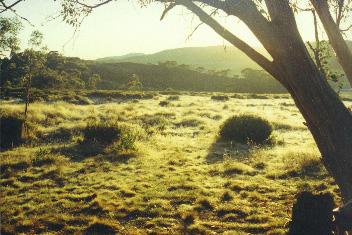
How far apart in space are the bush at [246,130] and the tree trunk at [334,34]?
575 centimetres

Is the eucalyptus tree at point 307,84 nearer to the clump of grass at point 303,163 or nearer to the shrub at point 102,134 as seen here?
the clump of grass at point 303,163

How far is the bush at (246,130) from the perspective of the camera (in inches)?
389

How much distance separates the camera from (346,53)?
13.0 feet

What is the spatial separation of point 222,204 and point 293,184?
2086 millimetres

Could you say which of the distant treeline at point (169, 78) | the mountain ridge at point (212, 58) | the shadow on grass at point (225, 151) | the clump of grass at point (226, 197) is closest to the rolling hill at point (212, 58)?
the mountain ridge at point (212, 58)

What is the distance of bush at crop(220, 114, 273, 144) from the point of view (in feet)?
32.4

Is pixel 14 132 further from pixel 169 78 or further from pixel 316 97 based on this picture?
pixel 169 78

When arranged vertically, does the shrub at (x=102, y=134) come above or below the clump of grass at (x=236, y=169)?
above

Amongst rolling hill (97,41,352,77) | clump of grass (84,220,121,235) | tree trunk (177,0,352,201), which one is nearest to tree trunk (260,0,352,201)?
tree trunk (177,0,352,201)

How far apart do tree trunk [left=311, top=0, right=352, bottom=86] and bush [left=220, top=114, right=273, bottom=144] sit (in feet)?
18.9

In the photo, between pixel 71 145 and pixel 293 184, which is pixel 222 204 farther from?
pixel 71 145

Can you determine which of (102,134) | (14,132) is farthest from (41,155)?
(14,132)

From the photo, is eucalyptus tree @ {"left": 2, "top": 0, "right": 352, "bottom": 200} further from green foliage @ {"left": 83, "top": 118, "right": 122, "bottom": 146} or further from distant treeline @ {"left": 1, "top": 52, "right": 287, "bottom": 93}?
distant treeline @ {"left": 1, "top": 52, "right": 287, "bottom": 93}

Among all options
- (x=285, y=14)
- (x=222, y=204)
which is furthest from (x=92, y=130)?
(x=285, y=14)
